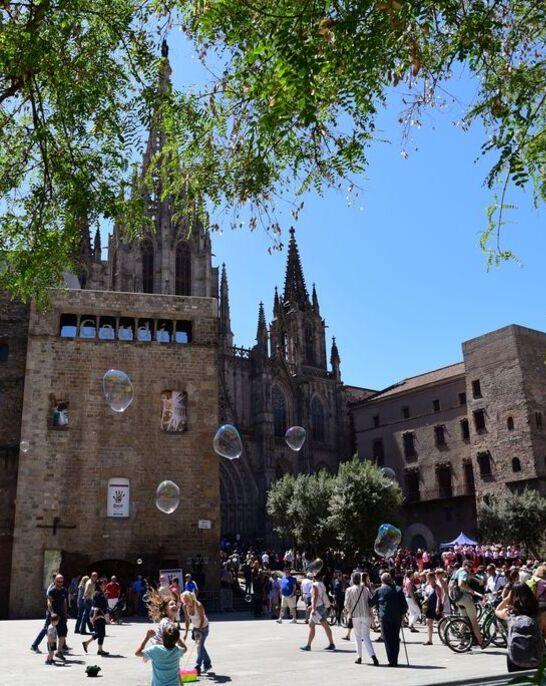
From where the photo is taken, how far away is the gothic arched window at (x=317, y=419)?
235 ft

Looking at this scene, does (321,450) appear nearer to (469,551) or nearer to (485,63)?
(469,551)

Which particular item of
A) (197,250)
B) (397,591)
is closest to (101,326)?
(397,591)

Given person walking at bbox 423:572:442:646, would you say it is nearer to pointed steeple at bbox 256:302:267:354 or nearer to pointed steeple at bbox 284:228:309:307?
pointed steeple at bbox 256:302:267:354

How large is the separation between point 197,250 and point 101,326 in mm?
39439

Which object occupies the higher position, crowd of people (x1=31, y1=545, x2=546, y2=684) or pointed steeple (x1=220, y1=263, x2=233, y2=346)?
pointed steeple (x1=220, y1=263, x2=233, y2=346)

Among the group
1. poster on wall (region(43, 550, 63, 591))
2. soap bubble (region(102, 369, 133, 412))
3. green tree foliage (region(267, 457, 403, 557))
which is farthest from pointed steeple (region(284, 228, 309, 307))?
soap bubble (region(102, 369, 133, 412))

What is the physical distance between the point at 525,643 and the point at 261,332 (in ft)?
202

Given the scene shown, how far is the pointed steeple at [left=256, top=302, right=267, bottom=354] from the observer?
2662 inches

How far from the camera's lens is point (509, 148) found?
23.9 ft

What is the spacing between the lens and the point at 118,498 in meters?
28.4

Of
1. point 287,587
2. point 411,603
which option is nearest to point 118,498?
point 287,587

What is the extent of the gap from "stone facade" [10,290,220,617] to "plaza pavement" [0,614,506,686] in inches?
364

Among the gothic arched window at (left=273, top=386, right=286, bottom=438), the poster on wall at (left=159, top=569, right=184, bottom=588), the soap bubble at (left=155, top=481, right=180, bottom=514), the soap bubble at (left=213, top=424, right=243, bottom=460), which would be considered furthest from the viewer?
the gothic arched window at (left=273, top=386, right=286, bottom=438)

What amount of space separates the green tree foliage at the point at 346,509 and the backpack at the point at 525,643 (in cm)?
3022
